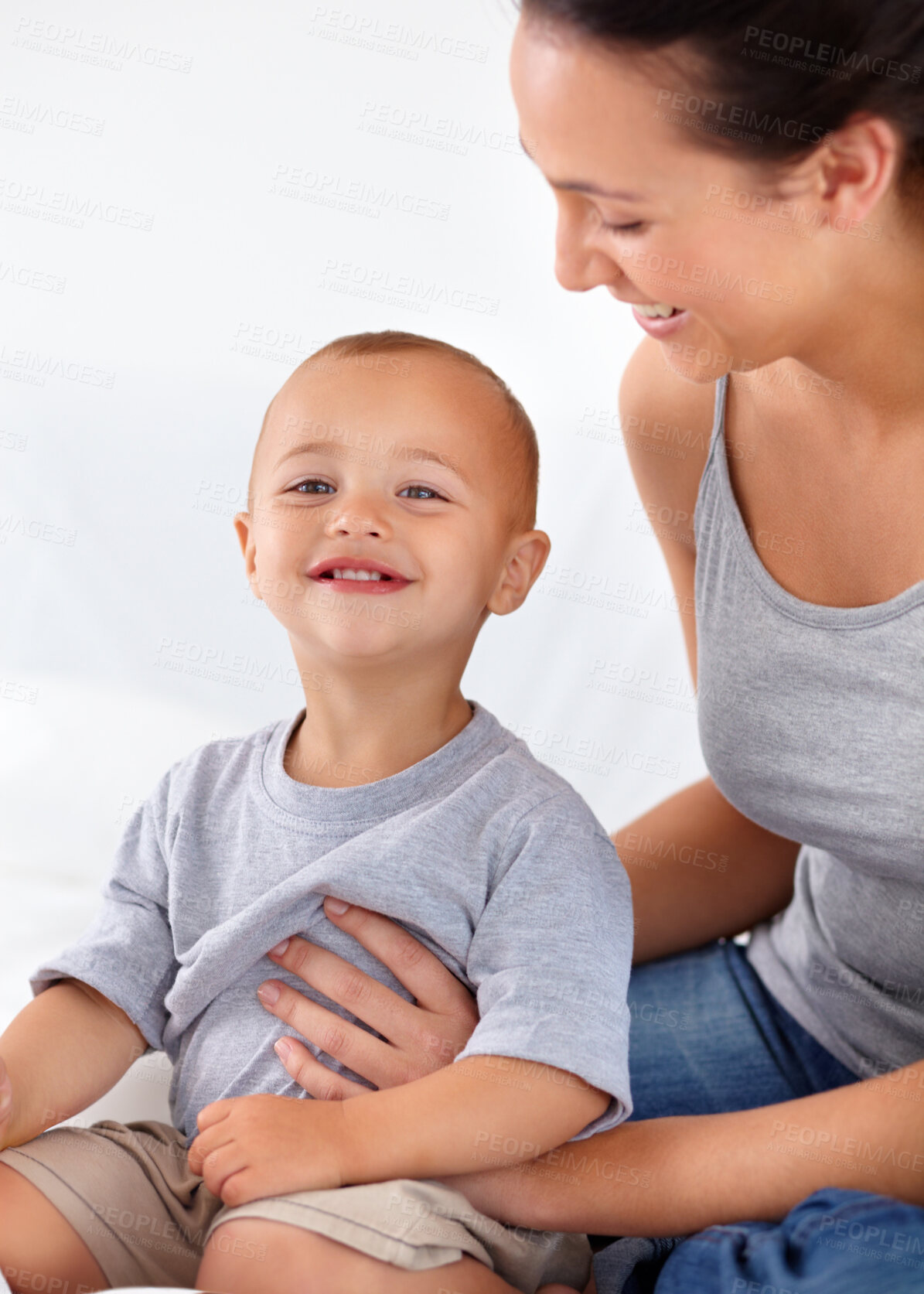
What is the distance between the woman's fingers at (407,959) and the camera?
3.32 ft

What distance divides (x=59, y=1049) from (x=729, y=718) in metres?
0.68

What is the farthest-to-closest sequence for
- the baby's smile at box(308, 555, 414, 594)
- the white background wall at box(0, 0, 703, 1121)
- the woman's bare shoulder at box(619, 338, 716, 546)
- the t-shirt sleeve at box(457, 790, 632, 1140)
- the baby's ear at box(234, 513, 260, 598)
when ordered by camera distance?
the white background wall at box(0, 0, 703, 1121)
the woman's bare shoulder at box(619, 338, 716, 546)
the baby's ear at box(234, 513, 260, 598)
the baby's smile at box(308, 555, 414, 594)
the t-shirt sleeve at box(457, 790, 632, 1140)

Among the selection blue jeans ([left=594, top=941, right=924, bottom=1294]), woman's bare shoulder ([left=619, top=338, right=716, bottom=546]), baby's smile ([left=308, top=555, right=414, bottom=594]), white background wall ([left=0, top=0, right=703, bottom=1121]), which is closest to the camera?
blue jeans ([left=594, top=941, right=924, bottom=1294])

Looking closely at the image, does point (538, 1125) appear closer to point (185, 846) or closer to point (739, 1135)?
point (739, 1135)

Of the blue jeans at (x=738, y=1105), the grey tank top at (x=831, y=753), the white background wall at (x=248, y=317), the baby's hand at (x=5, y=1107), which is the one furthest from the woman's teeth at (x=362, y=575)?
the white background wall at (x=248, y=317)

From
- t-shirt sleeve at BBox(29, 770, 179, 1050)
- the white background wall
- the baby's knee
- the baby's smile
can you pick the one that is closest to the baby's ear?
the baby's smile

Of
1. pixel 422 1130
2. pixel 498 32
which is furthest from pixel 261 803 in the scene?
pixel 498 32

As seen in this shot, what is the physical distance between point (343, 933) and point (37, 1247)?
1.06 ft

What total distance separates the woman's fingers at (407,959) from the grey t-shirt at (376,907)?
1cm

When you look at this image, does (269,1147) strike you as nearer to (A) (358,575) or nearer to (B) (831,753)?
(A) (358,575)

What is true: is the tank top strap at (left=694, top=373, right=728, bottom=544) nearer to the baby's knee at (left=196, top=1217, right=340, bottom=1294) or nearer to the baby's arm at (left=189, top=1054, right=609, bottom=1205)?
the baby's arm at (left=189, top=1054, right=609, bottom=1205)

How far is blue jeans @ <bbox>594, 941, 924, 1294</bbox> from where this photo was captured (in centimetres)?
82

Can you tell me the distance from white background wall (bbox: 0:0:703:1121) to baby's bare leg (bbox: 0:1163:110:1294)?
1.01 meters

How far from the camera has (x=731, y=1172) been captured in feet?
3.19
